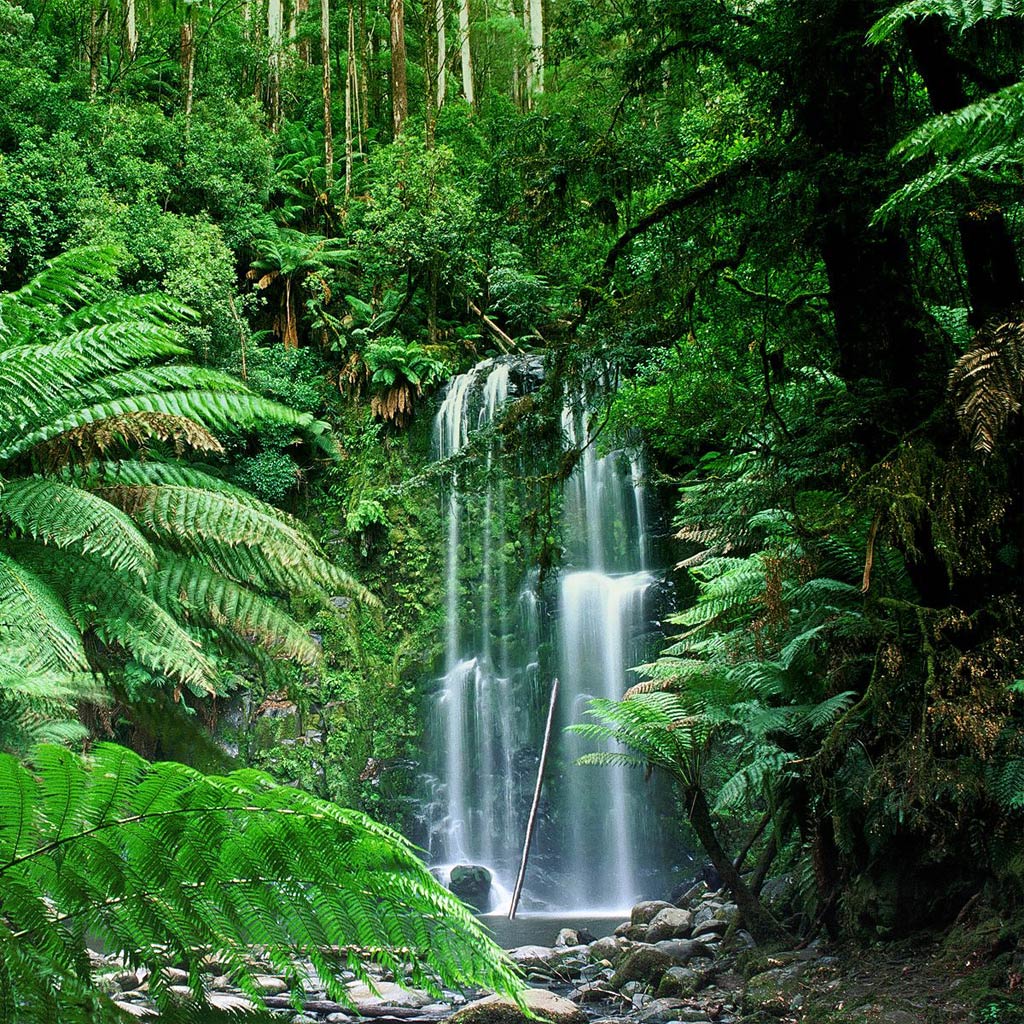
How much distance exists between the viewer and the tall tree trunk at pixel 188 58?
A: 52.9ft

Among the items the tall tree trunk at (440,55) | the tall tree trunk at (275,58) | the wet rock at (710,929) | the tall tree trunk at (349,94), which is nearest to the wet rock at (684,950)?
the wet rock at (710,929)

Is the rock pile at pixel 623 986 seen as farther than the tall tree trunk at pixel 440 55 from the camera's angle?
No

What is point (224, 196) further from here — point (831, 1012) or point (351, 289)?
point (831, 1012)

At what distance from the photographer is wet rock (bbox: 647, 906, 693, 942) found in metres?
6.50

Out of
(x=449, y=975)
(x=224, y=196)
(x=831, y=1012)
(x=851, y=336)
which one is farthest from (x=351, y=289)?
(x=449, y=975)

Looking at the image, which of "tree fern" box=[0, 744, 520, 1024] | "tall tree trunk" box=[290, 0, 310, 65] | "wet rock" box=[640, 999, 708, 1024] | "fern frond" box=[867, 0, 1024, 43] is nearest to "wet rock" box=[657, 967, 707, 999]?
"wet rock" box=[640, 999, 708, 1024]

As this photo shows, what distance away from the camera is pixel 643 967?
221 inches

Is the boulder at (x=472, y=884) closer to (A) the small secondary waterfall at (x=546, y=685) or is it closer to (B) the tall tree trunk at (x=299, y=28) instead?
(A) the small secondary waterfall at (x=546, y=685)

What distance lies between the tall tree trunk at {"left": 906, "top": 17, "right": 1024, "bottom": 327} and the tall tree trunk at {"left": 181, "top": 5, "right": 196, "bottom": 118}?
48.6 ft

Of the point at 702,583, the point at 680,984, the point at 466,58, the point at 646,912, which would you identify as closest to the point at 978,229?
the point at 702,583

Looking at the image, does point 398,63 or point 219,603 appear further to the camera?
point 398,63

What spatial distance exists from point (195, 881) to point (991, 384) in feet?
9.15

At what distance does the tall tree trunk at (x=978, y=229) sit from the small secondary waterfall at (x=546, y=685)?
6.05m

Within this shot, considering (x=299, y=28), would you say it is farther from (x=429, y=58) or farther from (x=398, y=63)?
(x=398, y=63)
